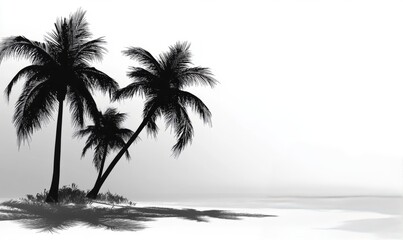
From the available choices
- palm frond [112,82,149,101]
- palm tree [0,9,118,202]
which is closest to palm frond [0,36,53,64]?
palm tree [0,9,118,202]

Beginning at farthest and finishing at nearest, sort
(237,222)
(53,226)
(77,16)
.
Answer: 1. (77,16)
2. (237,222)
3. (53,226)

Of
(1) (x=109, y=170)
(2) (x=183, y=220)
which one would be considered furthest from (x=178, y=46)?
(2) (x=183, y=220)

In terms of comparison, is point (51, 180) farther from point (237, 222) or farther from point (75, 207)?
point (237, 222)

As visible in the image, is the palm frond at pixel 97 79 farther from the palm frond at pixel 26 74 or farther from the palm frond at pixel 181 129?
the palm frond at pixel 181 129

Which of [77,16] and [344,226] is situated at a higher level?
[77,16]

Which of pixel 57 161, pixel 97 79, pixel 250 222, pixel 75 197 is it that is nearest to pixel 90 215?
pixel 75 197

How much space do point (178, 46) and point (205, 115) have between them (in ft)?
7.27

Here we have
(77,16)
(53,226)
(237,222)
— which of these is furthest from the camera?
(77,16)

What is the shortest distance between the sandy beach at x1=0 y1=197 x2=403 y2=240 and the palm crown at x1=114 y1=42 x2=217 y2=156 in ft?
7.05

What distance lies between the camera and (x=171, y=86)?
708 inches

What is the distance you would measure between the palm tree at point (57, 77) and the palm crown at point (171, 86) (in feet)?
3.06

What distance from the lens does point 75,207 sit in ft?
52.7

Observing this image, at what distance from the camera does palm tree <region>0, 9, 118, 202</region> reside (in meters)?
16.4

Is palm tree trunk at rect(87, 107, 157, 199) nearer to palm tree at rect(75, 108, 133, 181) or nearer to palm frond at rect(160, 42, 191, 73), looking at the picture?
palm tree at rect(75, 108, 133, 181)
